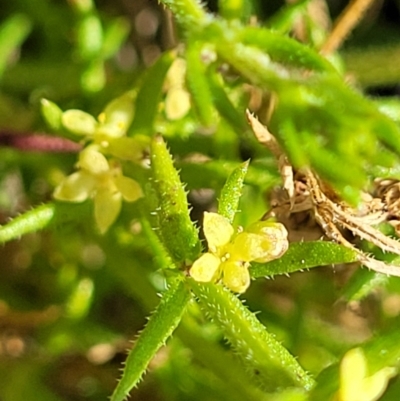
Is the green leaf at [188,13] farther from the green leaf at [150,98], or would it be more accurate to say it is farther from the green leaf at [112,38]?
the green leaf at [112,38]

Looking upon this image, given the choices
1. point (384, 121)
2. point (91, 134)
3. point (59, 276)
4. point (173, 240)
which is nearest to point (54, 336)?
point (59, 276)

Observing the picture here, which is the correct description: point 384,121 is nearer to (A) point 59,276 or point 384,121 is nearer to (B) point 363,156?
(B) point 363,156

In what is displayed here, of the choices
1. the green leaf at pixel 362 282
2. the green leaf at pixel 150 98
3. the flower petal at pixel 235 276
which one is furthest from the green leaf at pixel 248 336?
the green leaf at pixel 150 98

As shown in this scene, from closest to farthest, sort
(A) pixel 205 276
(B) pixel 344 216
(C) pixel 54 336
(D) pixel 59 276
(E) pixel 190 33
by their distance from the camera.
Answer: (A) pixel 205 276, (B) pixel 344 216, (E) pixel 190 33, (C) pixel 54 336, (D) pixel 59 276

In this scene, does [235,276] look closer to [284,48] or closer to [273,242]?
[273,242]

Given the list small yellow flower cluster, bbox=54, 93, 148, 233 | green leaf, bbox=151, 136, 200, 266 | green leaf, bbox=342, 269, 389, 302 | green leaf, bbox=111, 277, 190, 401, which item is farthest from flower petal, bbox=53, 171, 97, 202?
green leaf, bbox=342, 269, 389, 302

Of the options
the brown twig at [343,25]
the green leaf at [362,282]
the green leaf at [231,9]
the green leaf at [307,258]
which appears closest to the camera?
the green leaf at [307,258]

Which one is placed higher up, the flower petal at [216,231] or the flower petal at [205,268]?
the flower petal at [216,231]
